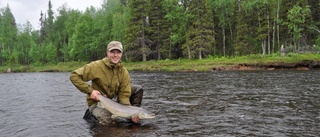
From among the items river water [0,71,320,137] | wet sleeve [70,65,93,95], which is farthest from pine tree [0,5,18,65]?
wet sleeve [70,65,93,95]

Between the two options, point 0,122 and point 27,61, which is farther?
point 27,61

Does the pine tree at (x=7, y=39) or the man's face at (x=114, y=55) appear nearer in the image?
the man's face at (x=114, y=55)

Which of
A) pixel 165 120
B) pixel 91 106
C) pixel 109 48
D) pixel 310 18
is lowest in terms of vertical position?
pixel 165 120

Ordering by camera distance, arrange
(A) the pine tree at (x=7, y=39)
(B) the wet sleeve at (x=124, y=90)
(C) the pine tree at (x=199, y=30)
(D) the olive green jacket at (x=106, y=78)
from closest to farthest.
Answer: (D) the olive green jacket at (x=106, y=78), (B) the wet sleeve at (x=124, y=90), (C) the pine tree at (x=199, y=30), (A) the pine tree at (x=7, y=39)

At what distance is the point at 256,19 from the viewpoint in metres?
56.7

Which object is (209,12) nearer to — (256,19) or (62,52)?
(256,19)

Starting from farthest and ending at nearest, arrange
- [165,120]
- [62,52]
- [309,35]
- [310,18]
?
[62,52] → [309,35] → [310,18] → [165,120]

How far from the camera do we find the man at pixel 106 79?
25.9ft

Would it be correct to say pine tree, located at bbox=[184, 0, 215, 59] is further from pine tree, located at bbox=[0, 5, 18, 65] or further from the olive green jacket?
pine tree, located at bbox=[0, 5, 18, 65]

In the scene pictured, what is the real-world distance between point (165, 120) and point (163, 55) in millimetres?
56173

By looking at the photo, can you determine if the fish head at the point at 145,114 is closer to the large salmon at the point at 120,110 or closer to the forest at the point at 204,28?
the large salmon at the point at 120,110

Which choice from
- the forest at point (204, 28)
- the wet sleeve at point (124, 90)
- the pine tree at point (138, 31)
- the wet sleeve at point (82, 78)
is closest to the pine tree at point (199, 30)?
the forest at point (204, 28)

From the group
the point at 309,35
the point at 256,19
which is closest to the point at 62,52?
the point at 256,19

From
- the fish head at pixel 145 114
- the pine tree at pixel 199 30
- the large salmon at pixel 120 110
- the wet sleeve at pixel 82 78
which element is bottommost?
the fish head at pixel 145 114
